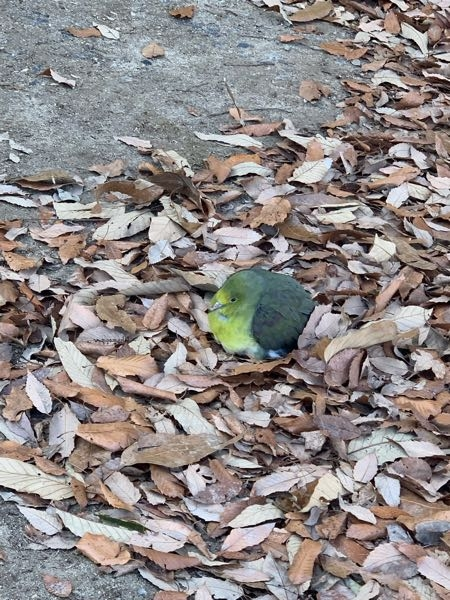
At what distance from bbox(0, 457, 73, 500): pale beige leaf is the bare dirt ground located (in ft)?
5.69

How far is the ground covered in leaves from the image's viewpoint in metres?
3.31

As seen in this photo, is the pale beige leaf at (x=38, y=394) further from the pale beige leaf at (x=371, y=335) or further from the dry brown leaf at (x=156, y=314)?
the pale beige leaf at (x=371, y=335)

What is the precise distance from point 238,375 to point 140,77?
2.81 metres

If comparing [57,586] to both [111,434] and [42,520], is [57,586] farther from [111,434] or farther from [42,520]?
[111,434]

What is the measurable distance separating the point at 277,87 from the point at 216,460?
3355 mm

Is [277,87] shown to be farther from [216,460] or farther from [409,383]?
[216,460]

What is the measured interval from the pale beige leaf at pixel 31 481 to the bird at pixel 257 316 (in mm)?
1050

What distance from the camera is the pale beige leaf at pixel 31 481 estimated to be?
11.2 ft

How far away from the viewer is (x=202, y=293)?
452 centimetres

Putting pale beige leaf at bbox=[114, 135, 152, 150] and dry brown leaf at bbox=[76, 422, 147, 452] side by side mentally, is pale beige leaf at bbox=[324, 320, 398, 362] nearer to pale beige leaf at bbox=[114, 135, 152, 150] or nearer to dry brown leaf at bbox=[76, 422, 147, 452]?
dry brown leaf at bbox=[76, 422, 147, 452]

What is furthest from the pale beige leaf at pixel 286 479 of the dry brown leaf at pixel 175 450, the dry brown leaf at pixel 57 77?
the dry brown leaf at pixel 57 77

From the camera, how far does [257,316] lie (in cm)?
410

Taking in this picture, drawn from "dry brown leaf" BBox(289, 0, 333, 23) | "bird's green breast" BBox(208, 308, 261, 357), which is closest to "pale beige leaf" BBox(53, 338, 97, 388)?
"bird's green breast" BBox(208, 308, 261, 357)

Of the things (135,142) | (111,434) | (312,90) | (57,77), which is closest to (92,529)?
(111,434)
